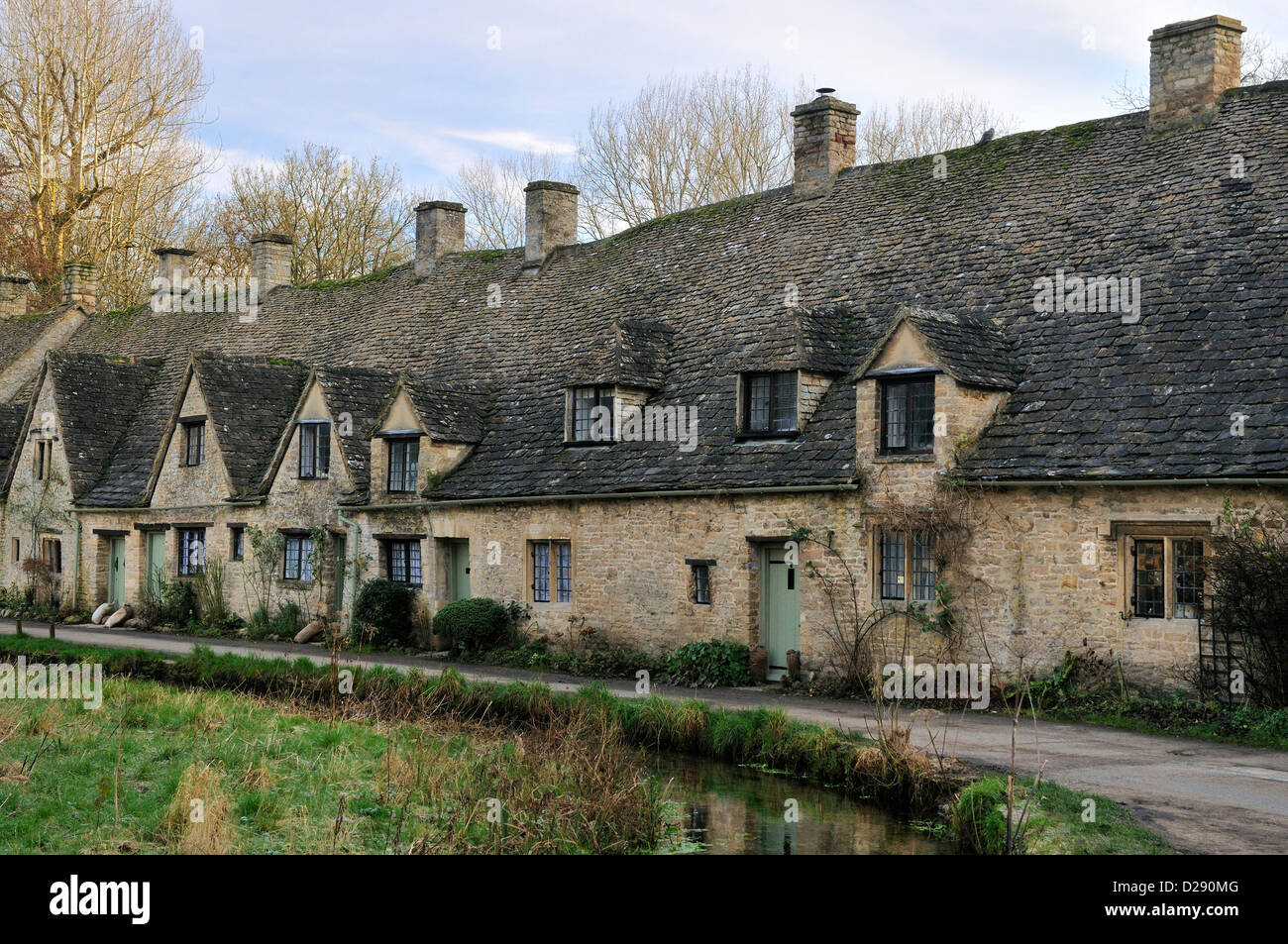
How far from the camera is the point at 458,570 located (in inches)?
1078

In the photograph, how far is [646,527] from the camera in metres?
23.4

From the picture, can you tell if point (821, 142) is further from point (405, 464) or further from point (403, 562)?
point (403, 562)

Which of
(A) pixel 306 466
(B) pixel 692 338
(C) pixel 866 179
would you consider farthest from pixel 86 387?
(C) pixel 866 179

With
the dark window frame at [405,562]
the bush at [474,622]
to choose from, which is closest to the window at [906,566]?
the bush at [474,622]

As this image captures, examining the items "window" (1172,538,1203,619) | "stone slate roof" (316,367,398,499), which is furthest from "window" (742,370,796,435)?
"stone slate roof" (316,367,398,499)

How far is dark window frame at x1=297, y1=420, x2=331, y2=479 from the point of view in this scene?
29967 millimetres

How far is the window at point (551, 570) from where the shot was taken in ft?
82.1

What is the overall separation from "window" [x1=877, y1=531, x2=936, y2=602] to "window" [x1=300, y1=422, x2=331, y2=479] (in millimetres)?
14150

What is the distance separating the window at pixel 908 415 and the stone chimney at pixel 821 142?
8.53 m

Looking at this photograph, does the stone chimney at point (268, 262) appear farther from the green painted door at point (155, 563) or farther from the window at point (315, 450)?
the window at point (315, 450)

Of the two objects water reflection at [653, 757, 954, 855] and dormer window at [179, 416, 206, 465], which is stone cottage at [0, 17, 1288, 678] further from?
water reflection at [653, 757, 954, 855]

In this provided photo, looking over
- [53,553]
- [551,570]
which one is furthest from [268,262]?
[551,570]

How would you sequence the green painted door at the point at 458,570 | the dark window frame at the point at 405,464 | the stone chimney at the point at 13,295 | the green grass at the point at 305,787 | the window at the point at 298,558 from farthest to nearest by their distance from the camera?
1. the stone chimney at the point at 13,295
2. the window at the point at 298,558
3. the dark window frame at the point at 405,464
4. the green painted door at the point at 458,570
5. the green grass at the point at 305,787
